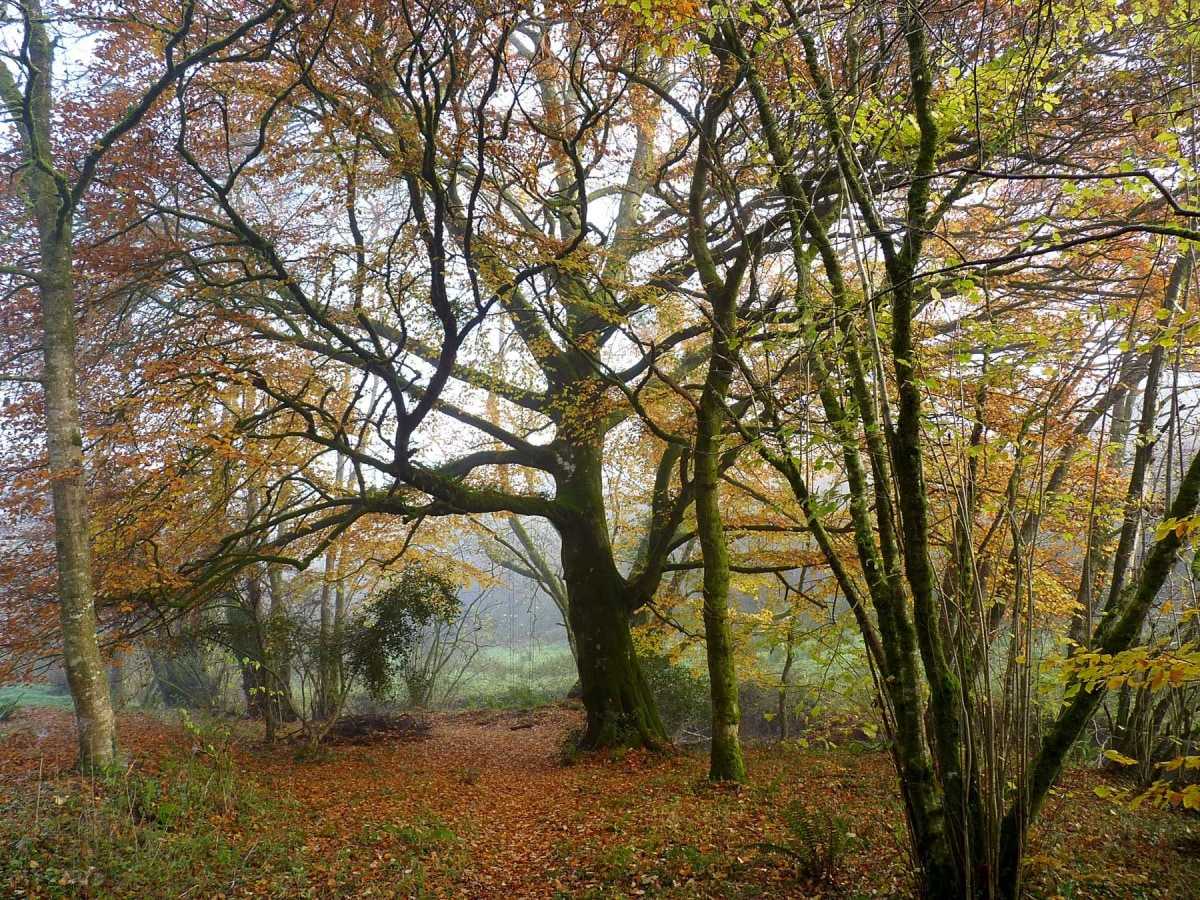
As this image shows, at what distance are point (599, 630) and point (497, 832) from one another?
3746 millimetres

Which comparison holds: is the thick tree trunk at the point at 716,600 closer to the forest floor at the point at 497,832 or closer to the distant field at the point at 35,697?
the forest floor at the point at 497,832

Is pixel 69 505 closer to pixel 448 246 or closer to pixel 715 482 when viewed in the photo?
pixel 448 246

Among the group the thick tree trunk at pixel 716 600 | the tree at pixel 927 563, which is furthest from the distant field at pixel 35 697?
the tree at pixel 927 563

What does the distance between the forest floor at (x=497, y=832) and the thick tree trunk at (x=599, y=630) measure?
82 cm

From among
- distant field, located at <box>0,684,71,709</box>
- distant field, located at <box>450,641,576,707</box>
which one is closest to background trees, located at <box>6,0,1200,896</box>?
distant field, located at <box>450,641,576,707</box>

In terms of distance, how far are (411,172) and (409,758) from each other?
843 cm

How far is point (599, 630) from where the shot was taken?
9961mm

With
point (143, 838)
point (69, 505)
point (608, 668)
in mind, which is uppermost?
point (69, 505)

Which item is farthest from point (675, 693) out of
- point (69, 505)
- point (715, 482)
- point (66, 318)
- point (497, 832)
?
point (66, 318)

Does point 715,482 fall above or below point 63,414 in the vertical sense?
below

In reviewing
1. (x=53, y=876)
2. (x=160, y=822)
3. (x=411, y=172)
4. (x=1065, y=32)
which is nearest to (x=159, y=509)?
(x=160, y=822)

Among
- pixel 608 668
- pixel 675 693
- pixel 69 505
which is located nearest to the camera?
pixel 69 505

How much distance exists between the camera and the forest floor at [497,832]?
13.1 ft

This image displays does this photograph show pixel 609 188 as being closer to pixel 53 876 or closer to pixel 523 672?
pixel 53 876
